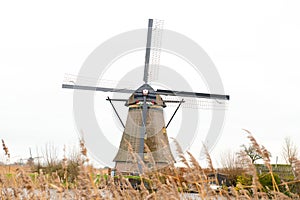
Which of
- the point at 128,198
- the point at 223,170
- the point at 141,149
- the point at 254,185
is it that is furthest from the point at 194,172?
the point at 141,149

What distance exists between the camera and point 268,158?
91.0 inches

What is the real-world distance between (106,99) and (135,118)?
1848 millimetres

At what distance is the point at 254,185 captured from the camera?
232 cm

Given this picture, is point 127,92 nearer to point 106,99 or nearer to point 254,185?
point 106,99

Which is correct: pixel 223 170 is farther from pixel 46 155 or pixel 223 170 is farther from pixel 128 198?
pixel 128 198

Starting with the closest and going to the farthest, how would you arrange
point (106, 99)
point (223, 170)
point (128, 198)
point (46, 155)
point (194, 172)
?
point (194, 172)
point (128, 198)
point (46, 155)
point (223, 170)
point (106, 99)

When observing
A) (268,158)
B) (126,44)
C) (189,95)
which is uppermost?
(126,44)

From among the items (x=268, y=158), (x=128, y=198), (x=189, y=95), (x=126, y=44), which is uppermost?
(x=126, y=44)

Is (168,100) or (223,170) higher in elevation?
(168,100)

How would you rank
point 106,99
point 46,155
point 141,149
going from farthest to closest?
1. point 106,99
2. point 141,149
3. point 46,155

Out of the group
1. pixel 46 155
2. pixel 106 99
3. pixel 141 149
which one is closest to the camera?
pixel 46 155

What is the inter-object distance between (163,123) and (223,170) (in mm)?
6051

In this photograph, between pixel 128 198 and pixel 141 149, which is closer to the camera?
pixel 128 198

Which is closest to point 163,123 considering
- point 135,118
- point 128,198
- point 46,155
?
point 135,118
